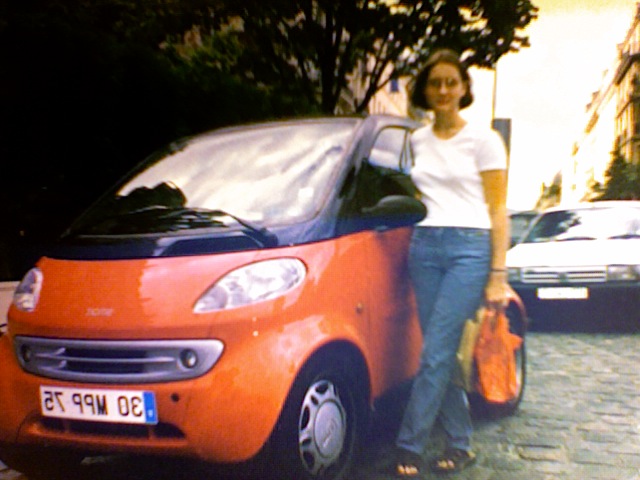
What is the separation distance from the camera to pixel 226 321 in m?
2.20

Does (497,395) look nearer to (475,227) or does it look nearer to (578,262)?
(475,227)

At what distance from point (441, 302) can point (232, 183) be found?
957 mm

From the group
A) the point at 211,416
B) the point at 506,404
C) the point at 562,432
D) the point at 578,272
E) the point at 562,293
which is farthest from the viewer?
the point at 562,293

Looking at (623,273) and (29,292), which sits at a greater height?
(29,292)

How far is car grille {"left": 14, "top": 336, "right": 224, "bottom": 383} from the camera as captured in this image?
2.17m

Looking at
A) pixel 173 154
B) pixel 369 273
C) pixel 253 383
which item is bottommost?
pixel 253 383

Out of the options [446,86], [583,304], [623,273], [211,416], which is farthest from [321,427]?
[583,304]

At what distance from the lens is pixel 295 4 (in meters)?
4.46

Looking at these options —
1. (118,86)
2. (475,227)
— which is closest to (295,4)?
(118,86)

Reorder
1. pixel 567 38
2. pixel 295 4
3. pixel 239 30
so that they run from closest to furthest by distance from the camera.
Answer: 1. pixel 567 38
2. pixel 295 4
3. pixel 239 30

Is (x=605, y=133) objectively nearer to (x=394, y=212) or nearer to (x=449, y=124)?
(x=449, y=124)

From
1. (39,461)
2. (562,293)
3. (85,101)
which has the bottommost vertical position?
(562,293)

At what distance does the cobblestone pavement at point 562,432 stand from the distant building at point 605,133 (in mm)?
1070

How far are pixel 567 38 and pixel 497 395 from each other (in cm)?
140
